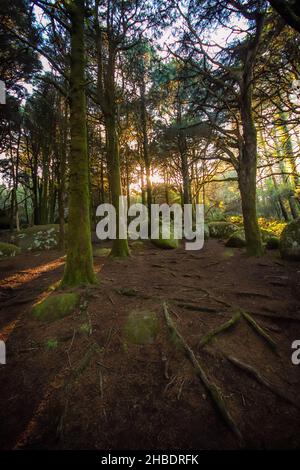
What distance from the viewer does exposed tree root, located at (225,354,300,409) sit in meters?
2.45

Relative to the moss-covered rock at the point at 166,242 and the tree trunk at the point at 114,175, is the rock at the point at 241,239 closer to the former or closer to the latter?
the moss-covered rock at the point at 166,242

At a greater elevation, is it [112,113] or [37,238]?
[112,113]

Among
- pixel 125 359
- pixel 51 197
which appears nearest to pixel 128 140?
pixel 51 197

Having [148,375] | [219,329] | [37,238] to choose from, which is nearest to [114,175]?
[219,329]

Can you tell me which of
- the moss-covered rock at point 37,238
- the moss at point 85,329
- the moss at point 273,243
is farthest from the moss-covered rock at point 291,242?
the moss-covered rock at point 37,238

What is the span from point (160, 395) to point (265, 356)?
1.64 meters

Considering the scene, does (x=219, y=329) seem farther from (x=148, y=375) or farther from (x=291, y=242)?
(x=291, y=242)

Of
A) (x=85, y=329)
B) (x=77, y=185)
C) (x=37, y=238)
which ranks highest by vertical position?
(x=77, y=185)

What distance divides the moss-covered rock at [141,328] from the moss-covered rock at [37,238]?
11.7m

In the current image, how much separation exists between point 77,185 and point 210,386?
4666 mm

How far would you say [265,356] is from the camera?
312cm

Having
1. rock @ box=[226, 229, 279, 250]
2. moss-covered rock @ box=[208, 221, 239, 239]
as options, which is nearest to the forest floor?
rock @ box=[226, 229, 279, 250]

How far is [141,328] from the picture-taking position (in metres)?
3.65
